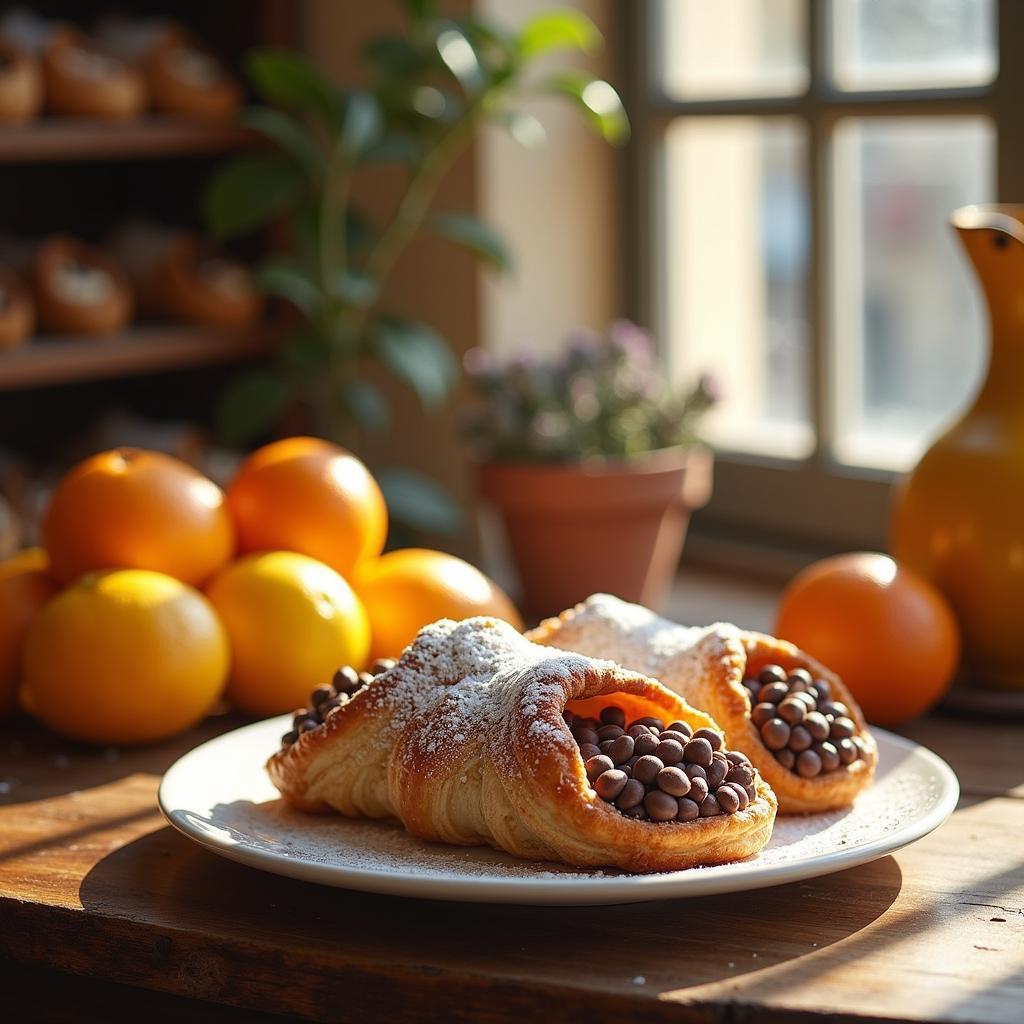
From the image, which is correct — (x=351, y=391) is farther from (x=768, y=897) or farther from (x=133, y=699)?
(x=768, y=897)

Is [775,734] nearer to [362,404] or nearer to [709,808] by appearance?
[709,808]

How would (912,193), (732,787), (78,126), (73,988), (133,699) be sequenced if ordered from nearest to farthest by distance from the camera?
(732,787), (73,988), (133,699), (912,193), (78,126)

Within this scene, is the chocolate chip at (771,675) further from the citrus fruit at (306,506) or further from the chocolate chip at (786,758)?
the citrus fruit at (306,506)

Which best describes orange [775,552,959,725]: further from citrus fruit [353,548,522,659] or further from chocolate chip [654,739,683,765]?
chocolate chip [654,739,683,765]

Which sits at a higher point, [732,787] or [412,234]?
[412,234]

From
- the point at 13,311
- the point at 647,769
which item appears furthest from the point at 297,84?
the point at 647,769

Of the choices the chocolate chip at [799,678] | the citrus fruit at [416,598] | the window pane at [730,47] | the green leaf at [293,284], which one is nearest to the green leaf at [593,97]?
the window pane at [730,47]

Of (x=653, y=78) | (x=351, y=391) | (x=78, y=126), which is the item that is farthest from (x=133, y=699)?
(x=653, y=78)

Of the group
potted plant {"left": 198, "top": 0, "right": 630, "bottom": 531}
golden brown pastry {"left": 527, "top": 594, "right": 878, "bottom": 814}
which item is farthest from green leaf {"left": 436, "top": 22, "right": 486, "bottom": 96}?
golden brown pastry {"left": 527, "top": 594, "right": 878, "bottom": 814}
